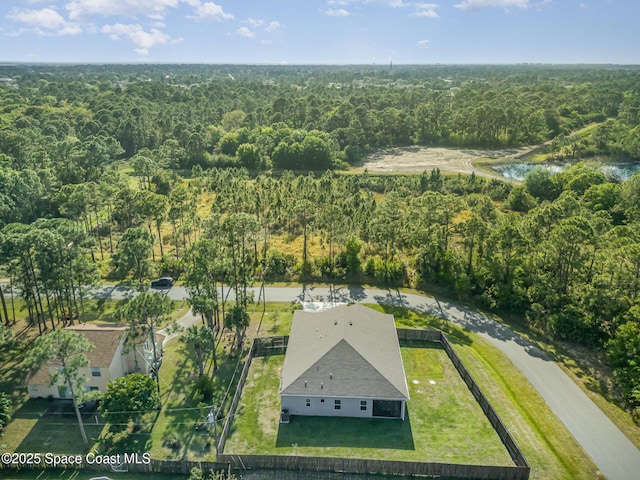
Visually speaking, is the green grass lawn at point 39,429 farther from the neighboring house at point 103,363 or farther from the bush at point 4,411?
the neighboring house at point 103,363

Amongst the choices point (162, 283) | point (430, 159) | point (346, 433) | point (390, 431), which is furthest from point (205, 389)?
point (430, 159)

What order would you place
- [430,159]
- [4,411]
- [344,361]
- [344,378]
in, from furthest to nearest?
[430,159]
[344,361]
[344,378]
[4,411]

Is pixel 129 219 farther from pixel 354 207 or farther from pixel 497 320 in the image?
pixel 497 320

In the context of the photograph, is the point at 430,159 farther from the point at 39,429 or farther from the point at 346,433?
the point at 39,429

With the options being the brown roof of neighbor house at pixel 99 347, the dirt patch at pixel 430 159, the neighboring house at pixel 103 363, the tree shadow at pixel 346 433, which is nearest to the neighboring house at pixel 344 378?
the tree shadow at pixel 346 433

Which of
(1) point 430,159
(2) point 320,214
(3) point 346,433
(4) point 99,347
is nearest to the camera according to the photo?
(3) point 346,433

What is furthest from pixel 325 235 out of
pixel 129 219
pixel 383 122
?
pixel 383 122
